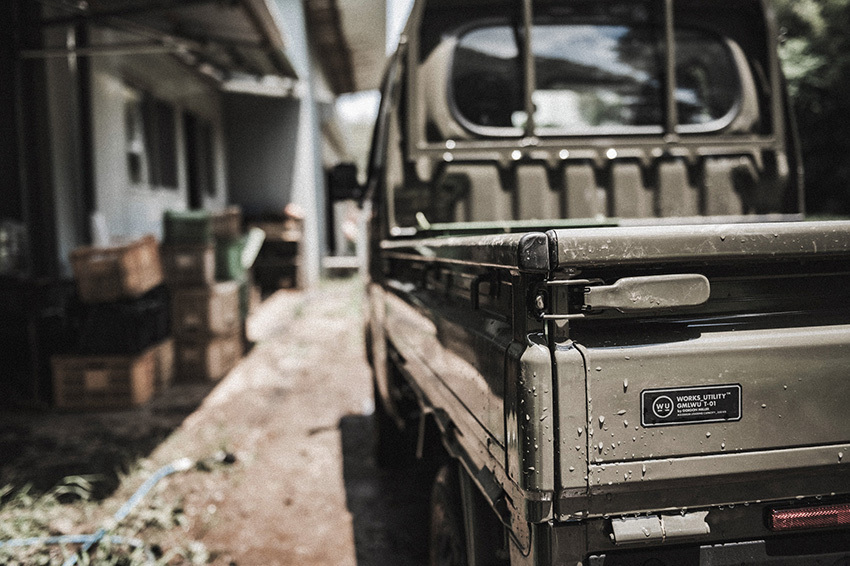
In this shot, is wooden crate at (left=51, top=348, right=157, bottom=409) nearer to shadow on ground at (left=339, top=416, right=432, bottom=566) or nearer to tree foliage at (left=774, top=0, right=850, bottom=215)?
shadow on ground at (left=339, top=416, right=432, bottom=566)

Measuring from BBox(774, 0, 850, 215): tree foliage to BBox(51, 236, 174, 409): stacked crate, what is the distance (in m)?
19.6

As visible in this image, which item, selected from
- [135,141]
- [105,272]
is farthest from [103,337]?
[135,141]

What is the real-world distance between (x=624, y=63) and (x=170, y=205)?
8052 millimetres

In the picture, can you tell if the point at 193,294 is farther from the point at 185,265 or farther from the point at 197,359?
the point at 197,359

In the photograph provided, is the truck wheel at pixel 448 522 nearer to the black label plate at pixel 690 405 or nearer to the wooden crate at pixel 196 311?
the black label plate at pixel 690 405

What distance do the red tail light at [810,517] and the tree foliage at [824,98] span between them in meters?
21.1

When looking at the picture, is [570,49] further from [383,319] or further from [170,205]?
[170,205]

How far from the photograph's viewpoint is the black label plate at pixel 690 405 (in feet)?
5.19

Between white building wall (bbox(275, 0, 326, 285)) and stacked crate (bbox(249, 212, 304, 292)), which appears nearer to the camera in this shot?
stacked crate (bbox(249, 212, 304, 292))

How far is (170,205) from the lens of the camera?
33.6ft

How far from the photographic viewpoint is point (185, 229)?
7.12m

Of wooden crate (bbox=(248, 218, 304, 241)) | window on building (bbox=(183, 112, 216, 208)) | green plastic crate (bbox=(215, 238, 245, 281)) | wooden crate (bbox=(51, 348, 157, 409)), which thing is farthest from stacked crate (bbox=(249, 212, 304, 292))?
wooden crate (bbox=(51, 348, 157, 409))

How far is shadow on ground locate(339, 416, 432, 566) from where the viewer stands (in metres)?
3.51

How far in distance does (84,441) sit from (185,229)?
2563mm
